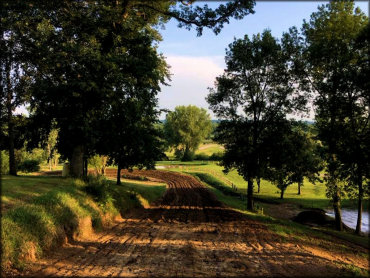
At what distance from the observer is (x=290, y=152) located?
883 inches

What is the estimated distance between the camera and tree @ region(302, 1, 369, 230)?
2031 centimetres

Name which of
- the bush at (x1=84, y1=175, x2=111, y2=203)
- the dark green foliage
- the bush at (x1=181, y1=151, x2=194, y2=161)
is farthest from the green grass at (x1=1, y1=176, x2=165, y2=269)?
the bush at (x1=181, y1=151, x2=194, y2=161)

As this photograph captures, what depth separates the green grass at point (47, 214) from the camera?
7861 mm

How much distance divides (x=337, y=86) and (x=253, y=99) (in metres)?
6.84

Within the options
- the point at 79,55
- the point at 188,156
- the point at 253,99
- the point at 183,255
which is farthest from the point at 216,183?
the point at 183,255

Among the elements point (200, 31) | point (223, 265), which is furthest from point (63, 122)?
point (223, 265)

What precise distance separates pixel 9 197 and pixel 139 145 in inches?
362

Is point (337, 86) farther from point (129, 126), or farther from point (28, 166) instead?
point (28, 166)

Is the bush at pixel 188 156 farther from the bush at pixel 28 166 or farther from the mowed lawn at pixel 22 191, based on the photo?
the mowed lawn at pixel 22 191

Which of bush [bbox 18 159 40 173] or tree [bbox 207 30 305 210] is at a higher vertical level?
tree [bbox 207 30 305 210]

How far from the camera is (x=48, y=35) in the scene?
1481 cm

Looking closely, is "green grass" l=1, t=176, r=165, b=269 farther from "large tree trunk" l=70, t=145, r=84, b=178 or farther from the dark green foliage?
the dark green foliage

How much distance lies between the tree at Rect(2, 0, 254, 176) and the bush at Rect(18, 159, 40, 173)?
30.6 m

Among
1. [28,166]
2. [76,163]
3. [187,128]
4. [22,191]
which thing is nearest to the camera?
[22,191]
